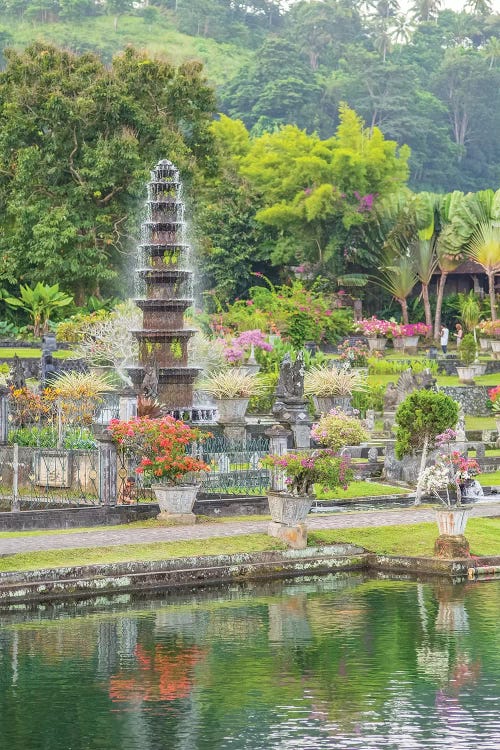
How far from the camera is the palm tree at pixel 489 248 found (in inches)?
2489

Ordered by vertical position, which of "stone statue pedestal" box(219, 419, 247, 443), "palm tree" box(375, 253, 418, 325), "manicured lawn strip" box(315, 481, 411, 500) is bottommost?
"manicured lawn strip" box(315, 481, 411, 500)

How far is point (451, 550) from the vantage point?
24.3m

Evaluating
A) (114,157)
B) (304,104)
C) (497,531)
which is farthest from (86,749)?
(304,104)

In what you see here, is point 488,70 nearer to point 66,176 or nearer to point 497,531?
point 66,176

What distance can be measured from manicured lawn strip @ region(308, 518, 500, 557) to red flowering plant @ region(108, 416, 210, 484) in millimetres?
2495

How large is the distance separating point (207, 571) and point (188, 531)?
2488 millimetres

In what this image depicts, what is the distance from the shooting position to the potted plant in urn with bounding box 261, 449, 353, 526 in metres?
24.5

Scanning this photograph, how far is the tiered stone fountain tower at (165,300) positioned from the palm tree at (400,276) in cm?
2998

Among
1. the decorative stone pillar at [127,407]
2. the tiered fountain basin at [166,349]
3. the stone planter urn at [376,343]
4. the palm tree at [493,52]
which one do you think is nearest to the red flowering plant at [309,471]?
the decorative stone pillar at [127,407]

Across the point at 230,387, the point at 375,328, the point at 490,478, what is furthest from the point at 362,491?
the point at 375,328

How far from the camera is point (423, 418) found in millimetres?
30250

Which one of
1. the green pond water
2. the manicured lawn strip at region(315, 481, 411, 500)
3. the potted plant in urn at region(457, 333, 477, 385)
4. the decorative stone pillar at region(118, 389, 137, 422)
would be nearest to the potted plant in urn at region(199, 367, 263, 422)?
the decorative stone pillar at region(118, 389, 137, 422)

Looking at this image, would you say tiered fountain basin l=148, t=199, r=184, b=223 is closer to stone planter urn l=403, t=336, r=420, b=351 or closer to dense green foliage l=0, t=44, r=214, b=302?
dense green foliage l=0, t=44, r=214, b=302

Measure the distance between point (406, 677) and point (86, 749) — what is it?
4297 mm
